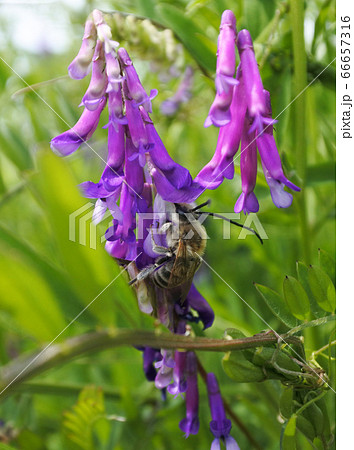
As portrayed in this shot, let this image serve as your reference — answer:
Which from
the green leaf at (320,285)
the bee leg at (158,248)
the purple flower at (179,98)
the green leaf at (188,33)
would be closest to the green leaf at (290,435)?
the green leaf at (320,285)

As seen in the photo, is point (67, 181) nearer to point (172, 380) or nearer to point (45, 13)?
point (172, 380)

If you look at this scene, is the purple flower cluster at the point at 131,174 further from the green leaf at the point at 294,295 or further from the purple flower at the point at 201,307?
the green leaf at the point at 294,295

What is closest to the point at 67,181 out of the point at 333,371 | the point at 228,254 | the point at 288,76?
the point at 333,371

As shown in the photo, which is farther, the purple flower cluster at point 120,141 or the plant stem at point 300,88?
the plant stem at point 300,88

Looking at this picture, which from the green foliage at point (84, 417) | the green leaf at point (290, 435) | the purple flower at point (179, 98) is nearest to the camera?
the green leaf at point (290, 435)

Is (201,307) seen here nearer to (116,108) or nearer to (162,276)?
(162,276)

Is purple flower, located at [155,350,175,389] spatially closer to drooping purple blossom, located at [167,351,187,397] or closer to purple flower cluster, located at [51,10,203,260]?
drooping purple blossom, located at [167,351,187,397]
